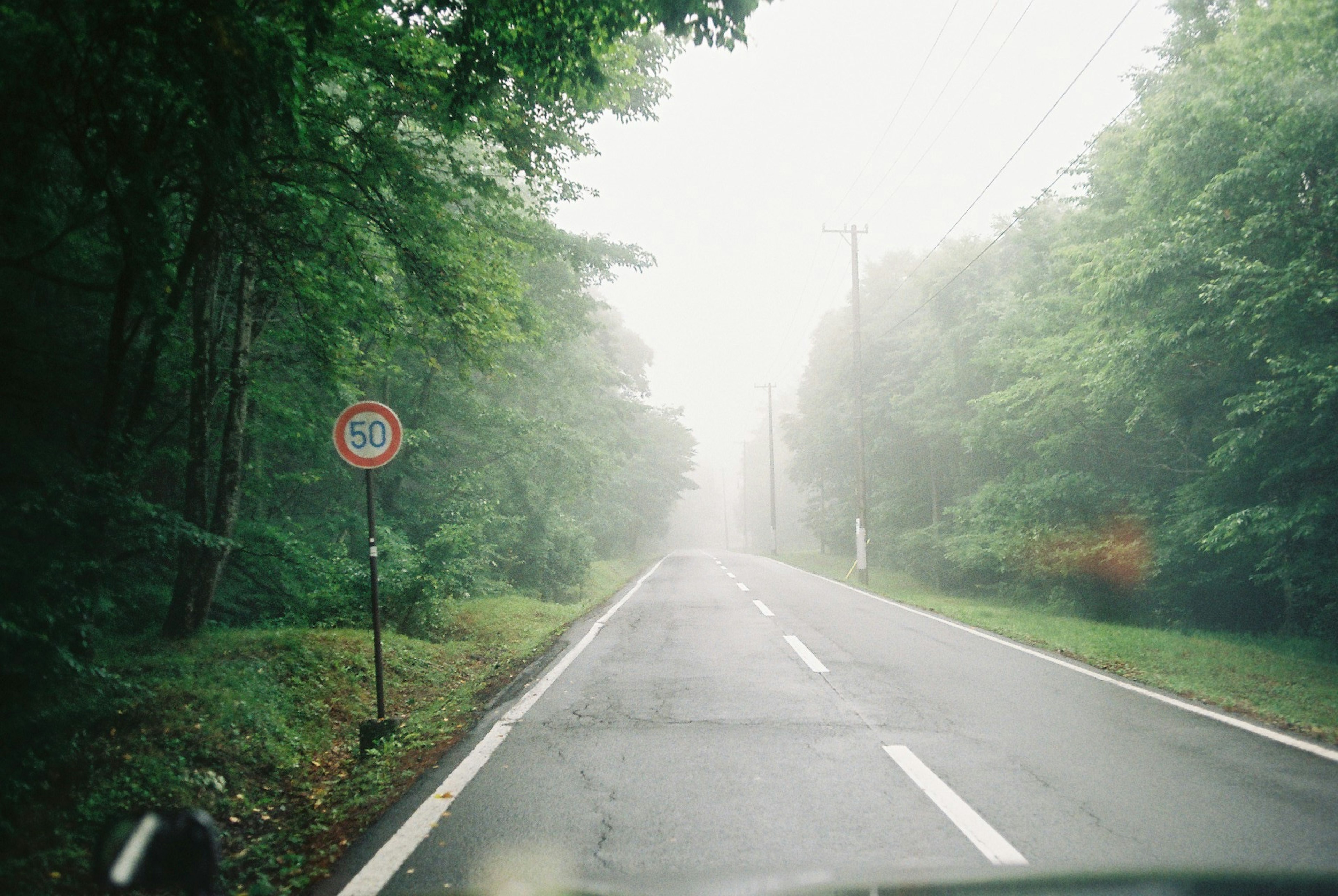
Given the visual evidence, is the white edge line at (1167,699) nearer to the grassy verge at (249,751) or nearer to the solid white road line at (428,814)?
Result: the solid white road line at (428,814)

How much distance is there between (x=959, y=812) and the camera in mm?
3676

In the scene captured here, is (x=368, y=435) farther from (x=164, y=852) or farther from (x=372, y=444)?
(x=164, y=852)

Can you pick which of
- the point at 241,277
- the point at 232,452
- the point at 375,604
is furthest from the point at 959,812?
the point at 241,277

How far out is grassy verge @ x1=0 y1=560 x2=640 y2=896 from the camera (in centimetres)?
331

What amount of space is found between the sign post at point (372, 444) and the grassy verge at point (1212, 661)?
7.51 meters

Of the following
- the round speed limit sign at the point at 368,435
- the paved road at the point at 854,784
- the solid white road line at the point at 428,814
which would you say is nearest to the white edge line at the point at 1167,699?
the paved road at the point at 854,784

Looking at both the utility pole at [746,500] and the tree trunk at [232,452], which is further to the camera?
the utility pole at [746,500]

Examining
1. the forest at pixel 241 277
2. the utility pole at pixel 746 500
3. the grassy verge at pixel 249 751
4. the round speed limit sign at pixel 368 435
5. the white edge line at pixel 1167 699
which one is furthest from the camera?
the utility pole at pixel 746 500

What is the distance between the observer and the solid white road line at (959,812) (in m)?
3.19

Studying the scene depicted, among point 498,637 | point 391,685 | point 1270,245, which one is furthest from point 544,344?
point 1270,245

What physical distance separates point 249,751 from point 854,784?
4.14 m

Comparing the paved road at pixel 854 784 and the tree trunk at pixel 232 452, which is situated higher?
the tree trunk at pixel 232 452

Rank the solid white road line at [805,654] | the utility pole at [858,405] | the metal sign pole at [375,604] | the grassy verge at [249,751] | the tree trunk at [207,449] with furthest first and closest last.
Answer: the utility pole at [858,405] → the solid white road line at [805,654] → the tree trunk at [207,449] → the metal sign pole at [375,604] → the grassy verge at [249,751]

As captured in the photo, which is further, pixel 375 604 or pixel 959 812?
pixel 375 604
